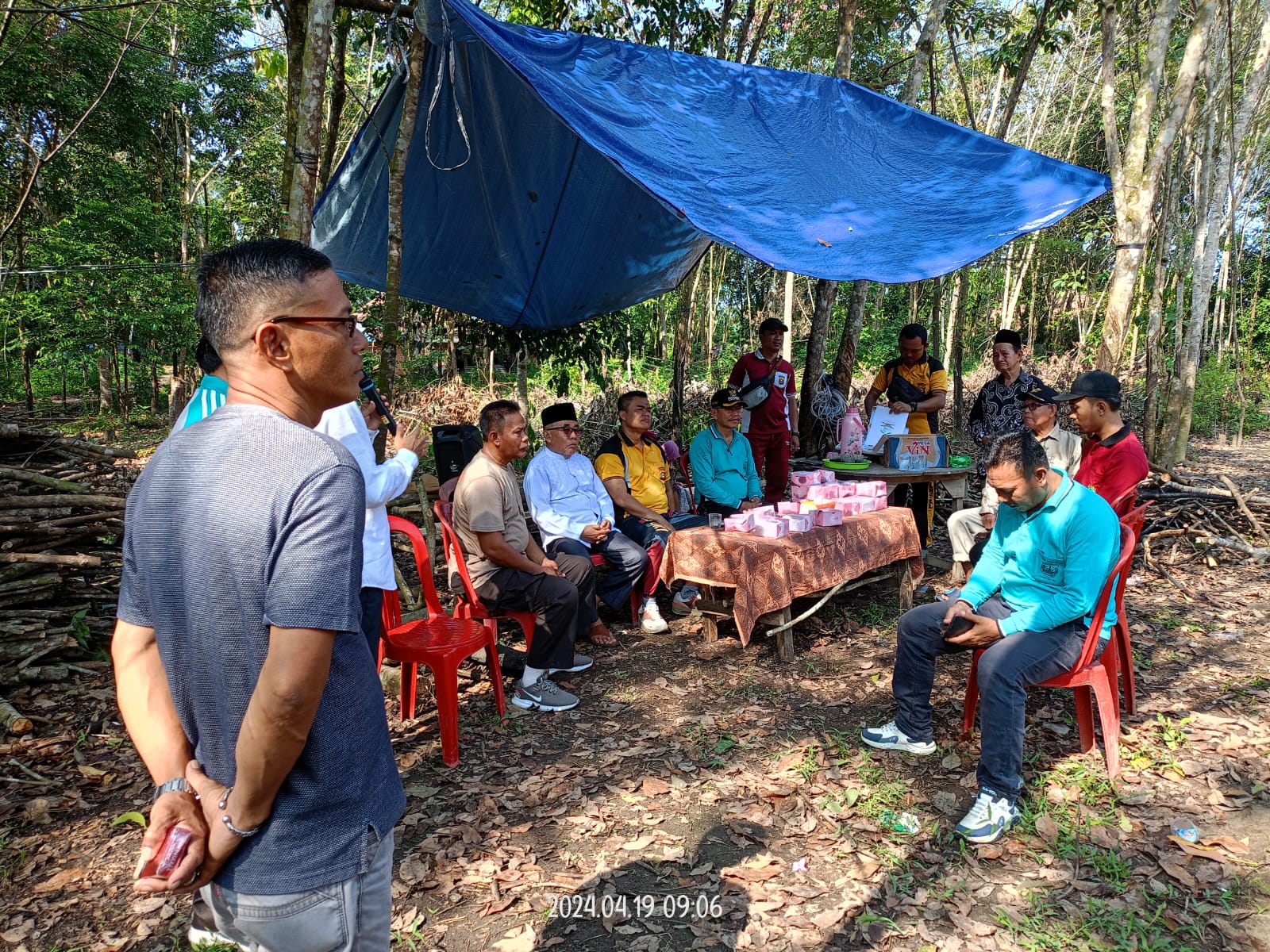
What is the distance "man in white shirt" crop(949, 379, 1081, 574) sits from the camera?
4871 mm

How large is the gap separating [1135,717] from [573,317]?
18.5 feet

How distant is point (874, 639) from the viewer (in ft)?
16.3

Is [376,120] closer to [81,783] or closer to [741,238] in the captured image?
[741,238]

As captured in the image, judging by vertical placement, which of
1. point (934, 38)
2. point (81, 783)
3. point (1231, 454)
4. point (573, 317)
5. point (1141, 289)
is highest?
point (934, 38)

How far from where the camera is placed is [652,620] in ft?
16.8

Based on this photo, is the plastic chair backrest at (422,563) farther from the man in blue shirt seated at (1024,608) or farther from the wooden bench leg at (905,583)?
the wooden bench leg at (905,583)

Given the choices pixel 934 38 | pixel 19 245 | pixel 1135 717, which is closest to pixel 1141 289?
pixel 934 38

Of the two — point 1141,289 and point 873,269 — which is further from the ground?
point 1141,289

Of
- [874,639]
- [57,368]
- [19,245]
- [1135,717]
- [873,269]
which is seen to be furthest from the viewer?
[57,368]

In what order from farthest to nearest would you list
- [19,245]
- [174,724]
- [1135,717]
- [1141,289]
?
[19,245] → [1141,289] → [1135,717] → [174,724]

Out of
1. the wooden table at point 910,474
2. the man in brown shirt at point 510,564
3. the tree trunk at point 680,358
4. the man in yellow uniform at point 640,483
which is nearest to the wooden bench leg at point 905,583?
the wooden table at point 910,474

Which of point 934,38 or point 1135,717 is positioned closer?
point 1135,717

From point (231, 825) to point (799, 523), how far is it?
3891mm

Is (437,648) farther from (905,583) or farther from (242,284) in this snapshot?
(905,583)
